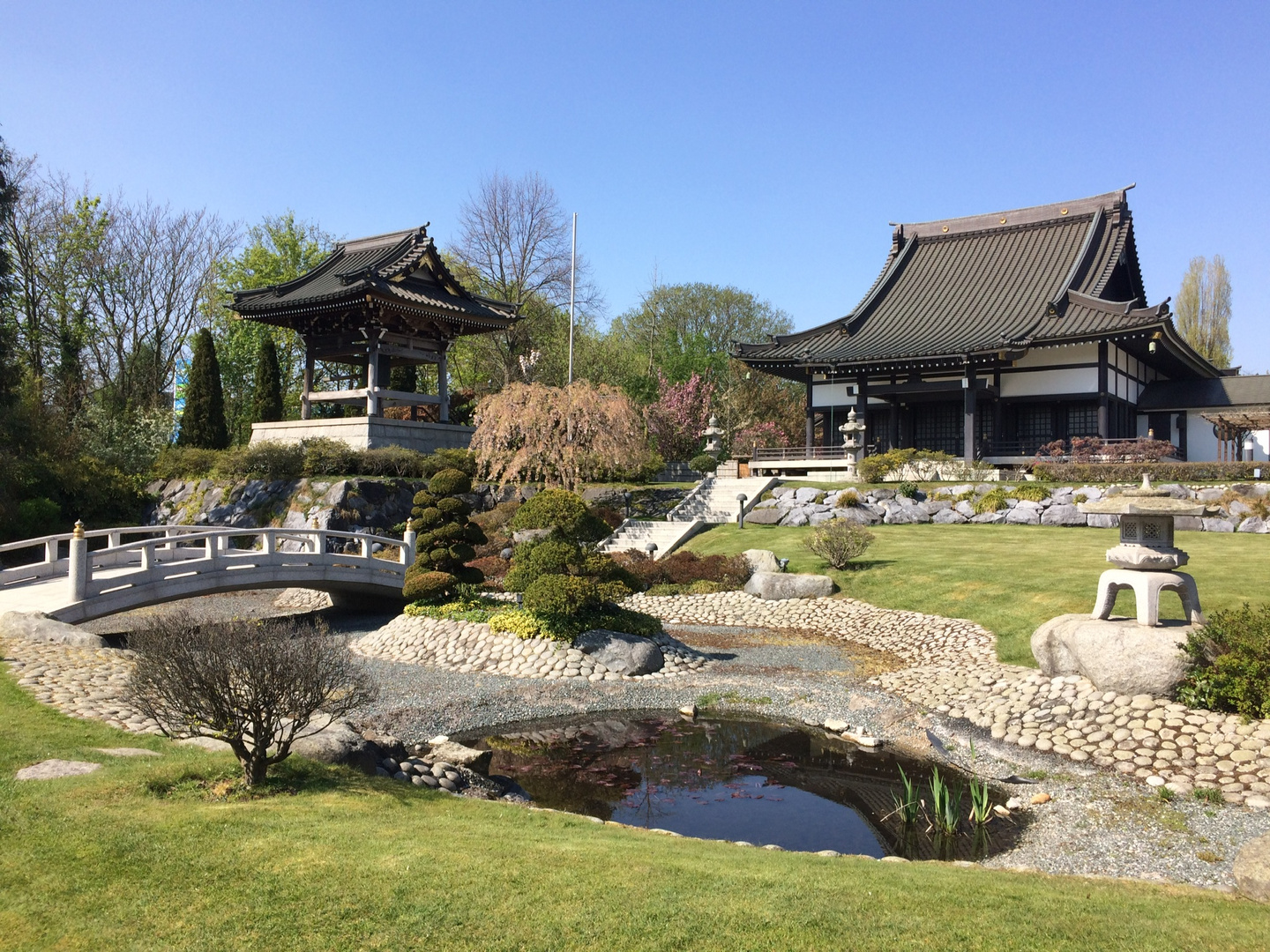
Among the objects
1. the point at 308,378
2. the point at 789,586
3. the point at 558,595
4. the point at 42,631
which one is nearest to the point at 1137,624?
the point at 558,595

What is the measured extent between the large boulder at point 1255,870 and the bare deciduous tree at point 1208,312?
4412 cm

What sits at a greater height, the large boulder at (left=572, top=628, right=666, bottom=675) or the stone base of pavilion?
the stone base of pavilion

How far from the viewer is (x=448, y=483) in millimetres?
18156

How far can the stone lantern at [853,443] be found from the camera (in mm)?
29078

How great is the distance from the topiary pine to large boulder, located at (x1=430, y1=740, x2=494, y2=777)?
7736 millimetres

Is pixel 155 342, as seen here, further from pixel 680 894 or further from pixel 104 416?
pixel 680 894

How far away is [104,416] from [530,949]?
108 feet

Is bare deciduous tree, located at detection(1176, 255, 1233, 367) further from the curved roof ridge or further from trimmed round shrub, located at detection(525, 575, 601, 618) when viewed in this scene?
trimmed round shrub, located at detection(525, 575, 601, 618)

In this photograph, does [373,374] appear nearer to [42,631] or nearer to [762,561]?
[762,561]

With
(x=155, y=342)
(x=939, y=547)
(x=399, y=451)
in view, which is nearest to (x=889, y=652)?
(x=939, y=547)

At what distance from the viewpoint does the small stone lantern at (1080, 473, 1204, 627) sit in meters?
10.9

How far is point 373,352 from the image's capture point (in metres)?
28.7

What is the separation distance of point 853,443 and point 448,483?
635 inches

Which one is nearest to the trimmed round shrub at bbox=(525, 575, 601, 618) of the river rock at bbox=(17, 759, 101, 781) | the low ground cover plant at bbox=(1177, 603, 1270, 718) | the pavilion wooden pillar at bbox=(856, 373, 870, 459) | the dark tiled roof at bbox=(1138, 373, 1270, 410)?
the river rock at bbox=(17, 759, 101, 781)
